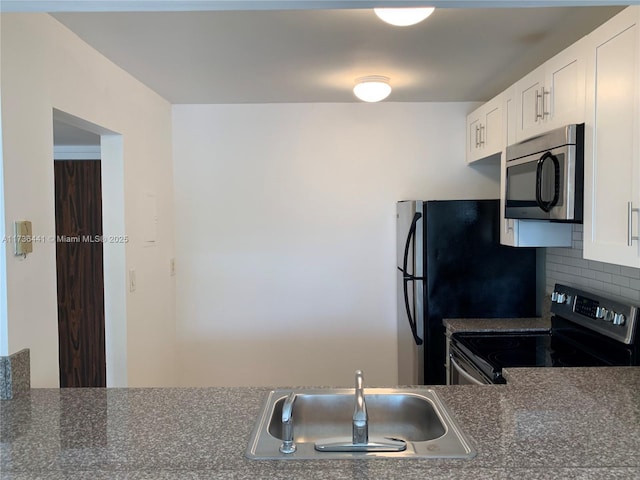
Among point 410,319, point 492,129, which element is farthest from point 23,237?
point 492,129

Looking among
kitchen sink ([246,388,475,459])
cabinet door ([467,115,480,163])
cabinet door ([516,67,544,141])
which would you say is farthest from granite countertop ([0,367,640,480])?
cabinet door ([467,115,480,163])

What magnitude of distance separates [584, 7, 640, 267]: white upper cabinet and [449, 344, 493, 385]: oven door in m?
0.67

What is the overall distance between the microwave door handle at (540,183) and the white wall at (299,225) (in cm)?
146

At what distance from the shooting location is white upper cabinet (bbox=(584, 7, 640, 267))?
61.2 inches

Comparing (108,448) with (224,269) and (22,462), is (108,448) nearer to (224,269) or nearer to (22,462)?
(22,462)

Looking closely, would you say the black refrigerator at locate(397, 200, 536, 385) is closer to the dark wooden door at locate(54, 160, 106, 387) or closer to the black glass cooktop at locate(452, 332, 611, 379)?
the black glass cooktop at locate(452, 332, 611, 379)

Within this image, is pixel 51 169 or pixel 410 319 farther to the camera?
pixel 410 319

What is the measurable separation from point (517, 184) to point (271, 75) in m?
1.45

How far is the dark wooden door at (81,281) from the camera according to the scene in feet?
11.7

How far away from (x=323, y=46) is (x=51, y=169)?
129cm

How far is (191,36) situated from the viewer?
2145 millimetres

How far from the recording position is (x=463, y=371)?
233 cm

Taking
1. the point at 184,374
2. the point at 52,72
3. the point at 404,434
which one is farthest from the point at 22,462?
the point at 184,374

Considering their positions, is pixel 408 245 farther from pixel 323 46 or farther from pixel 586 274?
pixel 323 46
